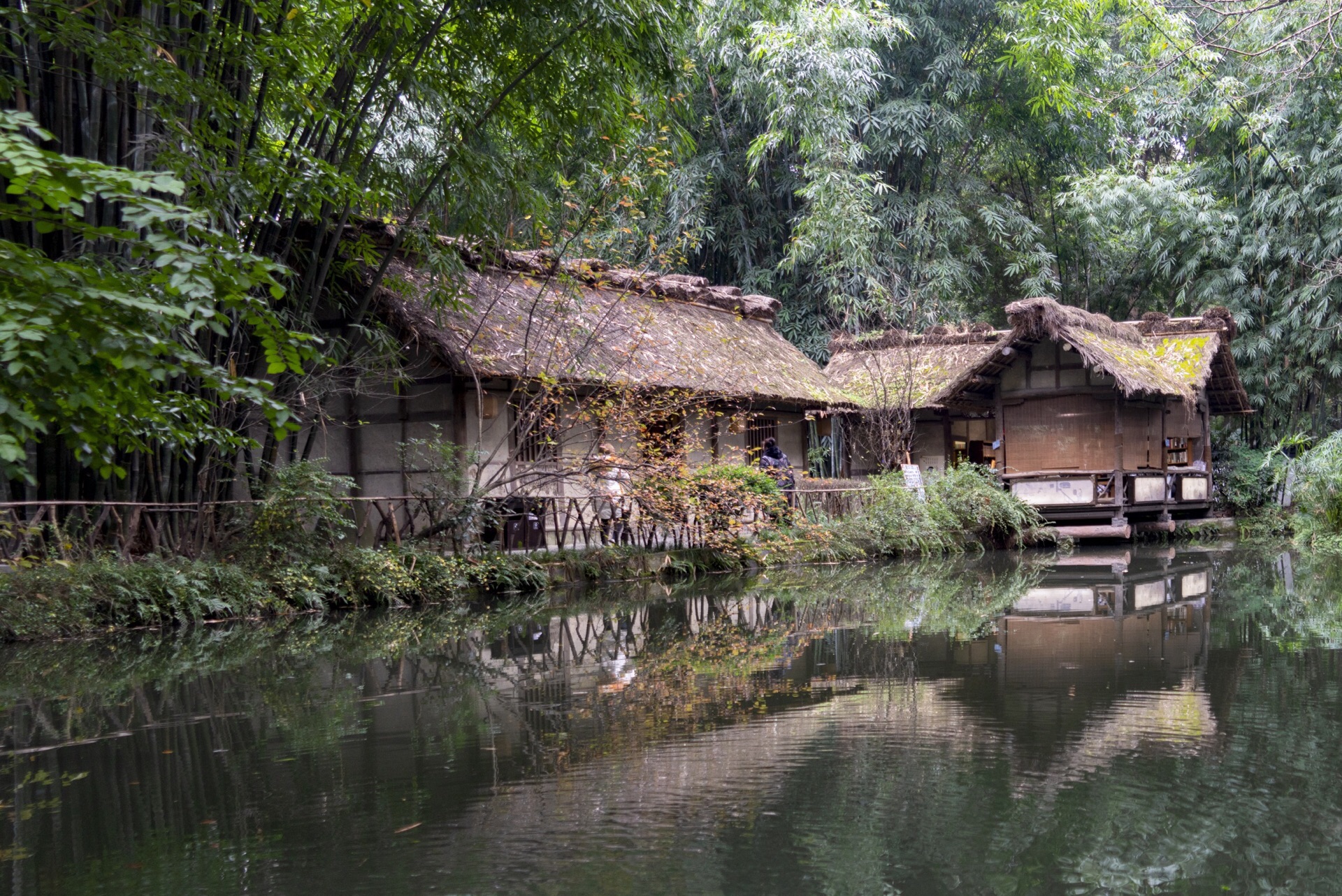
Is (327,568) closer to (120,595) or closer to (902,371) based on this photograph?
(120,595)

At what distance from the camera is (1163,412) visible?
22.5m

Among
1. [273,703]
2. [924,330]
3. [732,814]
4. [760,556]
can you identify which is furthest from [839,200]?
[732,814]

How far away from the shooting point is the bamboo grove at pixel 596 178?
4645mm

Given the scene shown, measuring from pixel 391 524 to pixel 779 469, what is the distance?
5.80 m

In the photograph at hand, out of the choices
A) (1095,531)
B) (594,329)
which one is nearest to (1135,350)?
(1095,531)

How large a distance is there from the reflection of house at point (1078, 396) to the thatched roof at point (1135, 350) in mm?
27

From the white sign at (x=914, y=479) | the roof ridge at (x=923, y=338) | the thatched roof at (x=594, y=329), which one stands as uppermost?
the roof ridge at (x=923, y=338)

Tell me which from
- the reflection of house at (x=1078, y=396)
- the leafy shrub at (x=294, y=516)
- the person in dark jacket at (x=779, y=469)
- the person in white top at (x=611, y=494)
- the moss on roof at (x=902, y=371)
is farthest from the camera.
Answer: the moss on roof at (x=902, y=371)

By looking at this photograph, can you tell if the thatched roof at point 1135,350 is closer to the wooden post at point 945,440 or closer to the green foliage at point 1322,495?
the wooden post at point 945,440

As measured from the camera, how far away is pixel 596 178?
1308cm

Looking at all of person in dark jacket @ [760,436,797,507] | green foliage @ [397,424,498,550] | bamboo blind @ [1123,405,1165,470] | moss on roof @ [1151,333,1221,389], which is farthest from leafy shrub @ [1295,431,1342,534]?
green foliage @ [397,424,498,550]

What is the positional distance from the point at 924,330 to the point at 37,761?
70.2 ft

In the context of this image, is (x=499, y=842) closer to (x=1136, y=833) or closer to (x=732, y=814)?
(x=732, y=814)

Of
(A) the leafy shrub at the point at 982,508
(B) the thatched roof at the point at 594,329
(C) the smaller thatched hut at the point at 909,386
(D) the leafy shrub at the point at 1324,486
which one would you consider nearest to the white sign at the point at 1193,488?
(C) the smaller thatched hut at the point at 909,386
